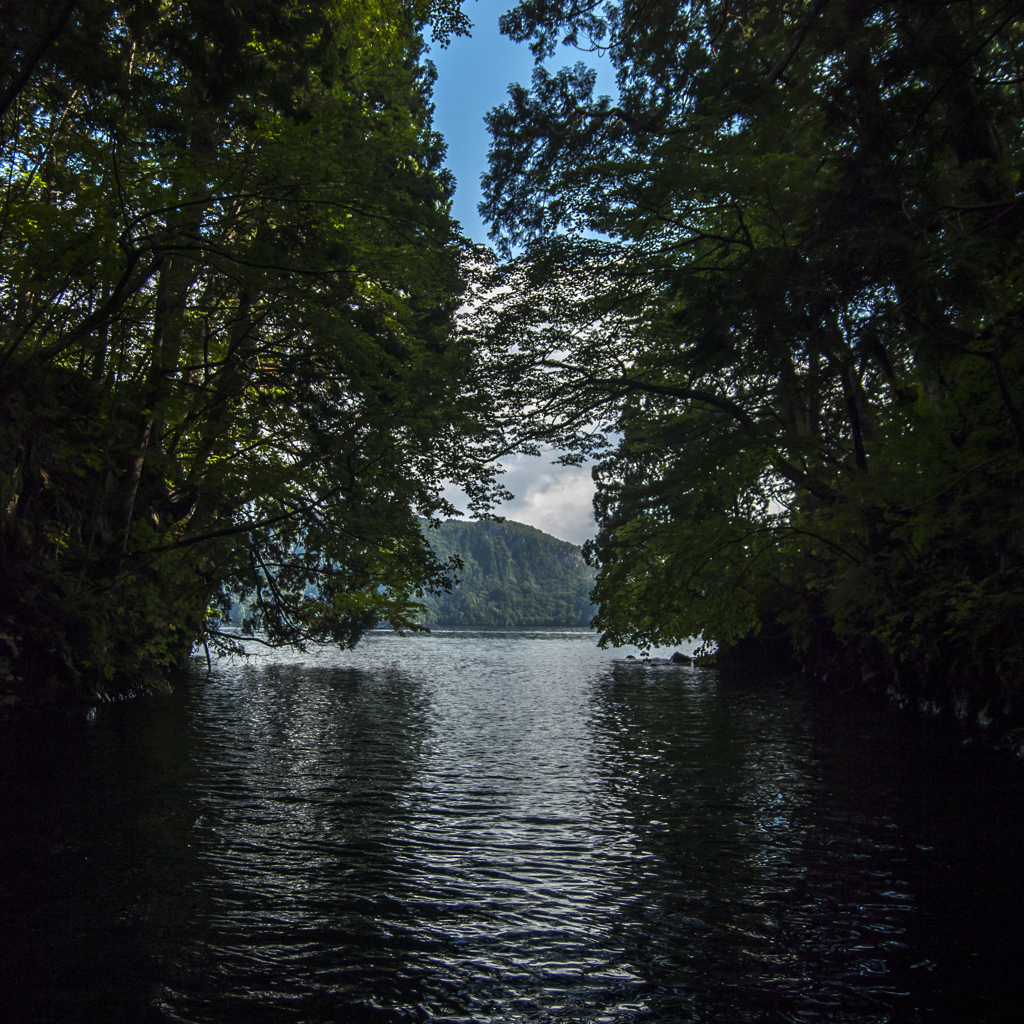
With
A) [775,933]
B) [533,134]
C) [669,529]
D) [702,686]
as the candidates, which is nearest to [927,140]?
[775,933]

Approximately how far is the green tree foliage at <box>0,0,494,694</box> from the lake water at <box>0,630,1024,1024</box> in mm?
3973

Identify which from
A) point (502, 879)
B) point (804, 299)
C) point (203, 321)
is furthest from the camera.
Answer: point (203, 321)

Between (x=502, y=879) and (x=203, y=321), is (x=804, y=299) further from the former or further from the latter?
(x=203, y=321)

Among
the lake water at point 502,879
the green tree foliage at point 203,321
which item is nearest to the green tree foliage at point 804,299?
the green tree foliage at point 203,321

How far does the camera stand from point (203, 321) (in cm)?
1622

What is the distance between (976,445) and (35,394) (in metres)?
16.1

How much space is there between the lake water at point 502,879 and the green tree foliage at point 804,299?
186 inches

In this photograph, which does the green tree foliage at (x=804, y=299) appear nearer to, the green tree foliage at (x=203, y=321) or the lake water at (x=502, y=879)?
the green tree foliage at (x=203, y=321)

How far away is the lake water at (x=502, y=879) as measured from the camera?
4621mm

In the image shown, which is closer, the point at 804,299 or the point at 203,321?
the point at 804,299

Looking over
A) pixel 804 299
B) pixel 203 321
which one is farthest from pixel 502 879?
pixel 203 321

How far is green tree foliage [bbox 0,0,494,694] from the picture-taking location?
844cm

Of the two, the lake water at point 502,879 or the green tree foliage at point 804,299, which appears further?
the green tree foliage at point 804,299

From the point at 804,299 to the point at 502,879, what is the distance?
24.7 ft
